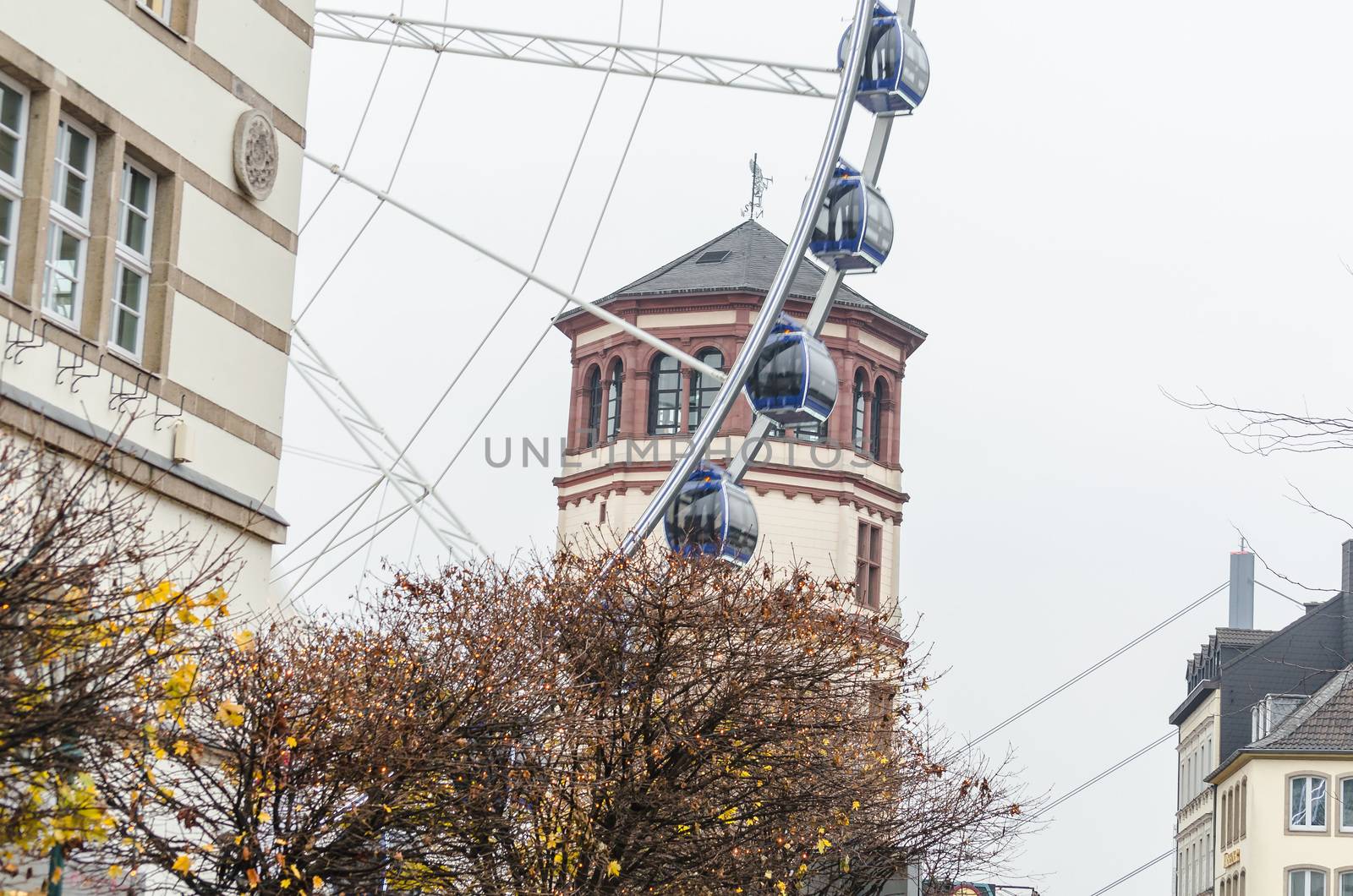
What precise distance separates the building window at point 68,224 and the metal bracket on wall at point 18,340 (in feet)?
1.87

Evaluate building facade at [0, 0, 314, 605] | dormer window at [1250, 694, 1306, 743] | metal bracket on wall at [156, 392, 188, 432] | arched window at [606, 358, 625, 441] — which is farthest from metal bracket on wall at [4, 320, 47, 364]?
dormer window at [1250, 694, 1306, 743]

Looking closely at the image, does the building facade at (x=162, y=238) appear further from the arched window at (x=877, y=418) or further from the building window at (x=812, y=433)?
the arched window at (x=877, y=418)

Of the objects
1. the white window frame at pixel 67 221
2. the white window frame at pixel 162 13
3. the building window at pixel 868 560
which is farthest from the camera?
the building window at pixel 868 560

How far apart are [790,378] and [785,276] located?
5.67 ft

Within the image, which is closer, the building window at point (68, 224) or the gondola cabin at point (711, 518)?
the building window at point (68, 224)

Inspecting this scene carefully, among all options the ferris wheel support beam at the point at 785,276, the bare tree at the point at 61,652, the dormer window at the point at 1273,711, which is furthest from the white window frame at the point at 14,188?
the dormer window at the point at 1273,711

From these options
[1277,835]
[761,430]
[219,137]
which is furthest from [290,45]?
[1277,835]

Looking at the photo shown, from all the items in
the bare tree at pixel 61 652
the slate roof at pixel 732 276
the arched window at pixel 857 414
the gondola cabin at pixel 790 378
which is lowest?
the bare tree at pixel 61 652

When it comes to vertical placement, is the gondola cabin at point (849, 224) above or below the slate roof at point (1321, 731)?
above

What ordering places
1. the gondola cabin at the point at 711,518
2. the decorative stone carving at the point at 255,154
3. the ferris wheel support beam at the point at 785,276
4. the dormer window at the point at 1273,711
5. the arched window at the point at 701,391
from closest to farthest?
1. the decorative stone carving at the point at 255,154
2. the ferris wheel support beam at the point at 785,276
3. the gondola cabin at the point at 711,518
4. the arched window at the point at 701,391
5. the dormer window at the point at 1273,711

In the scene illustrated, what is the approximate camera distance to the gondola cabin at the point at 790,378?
118 ft

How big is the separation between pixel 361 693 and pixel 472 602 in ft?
22.6

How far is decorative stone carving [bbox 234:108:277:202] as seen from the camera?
75.9ft

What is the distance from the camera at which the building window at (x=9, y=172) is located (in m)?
19.7
